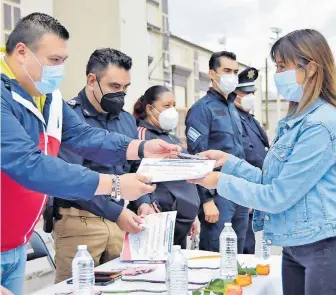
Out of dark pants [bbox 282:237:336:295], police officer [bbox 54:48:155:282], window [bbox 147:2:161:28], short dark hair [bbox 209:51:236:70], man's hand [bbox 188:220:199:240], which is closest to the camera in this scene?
dark pants [bbox 282:237:336:295]

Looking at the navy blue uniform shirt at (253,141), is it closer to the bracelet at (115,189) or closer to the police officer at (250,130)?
the police officer at (250,130)

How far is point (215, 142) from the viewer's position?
341 centimetres

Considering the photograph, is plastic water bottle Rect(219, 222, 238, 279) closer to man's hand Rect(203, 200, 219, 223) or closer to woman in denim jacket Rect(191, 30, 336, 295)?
woman in denim jacket Rect(191, 30, 336, 295)

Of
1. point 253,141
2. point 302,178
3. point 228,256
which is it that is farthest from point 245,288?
point 253,141

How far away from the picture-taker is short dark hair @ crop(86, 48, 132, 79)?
2.64 metres

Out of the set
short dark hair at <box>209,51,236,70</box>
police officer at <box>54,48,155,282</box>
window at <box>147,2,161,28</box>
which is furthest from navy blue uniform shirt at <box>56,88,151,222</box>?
window at <box>147,2,161,28</box>

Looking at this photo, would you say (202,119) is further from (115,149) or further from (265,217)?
(265,217)

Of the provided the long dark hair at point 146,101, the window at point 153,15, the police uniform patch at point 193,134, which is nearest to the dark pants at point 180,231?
the police uniform patch at point 193,134

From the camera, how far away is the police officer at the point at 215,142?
3299 millimetres

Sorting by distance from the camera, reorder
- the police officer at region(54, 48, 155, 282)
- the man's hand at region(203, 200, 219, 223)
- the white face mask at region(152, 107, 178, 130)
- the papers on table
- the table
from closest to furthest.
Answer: the table
the papers on table
the police officer at region(54, 48, 155, 282)
the white face mask at region(152, 107, 178, 130)
the man's hand at region(203, 200, 219, 223)

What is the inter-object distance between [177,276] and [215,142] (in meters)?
1.72

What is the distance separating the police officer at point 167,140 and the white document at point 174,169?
2.94 ft

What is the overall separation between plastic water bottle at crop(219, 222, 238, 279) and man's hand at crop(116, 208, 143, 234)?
0.38 metres

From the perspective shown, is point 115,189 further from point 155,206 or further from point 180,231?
point 180,231
